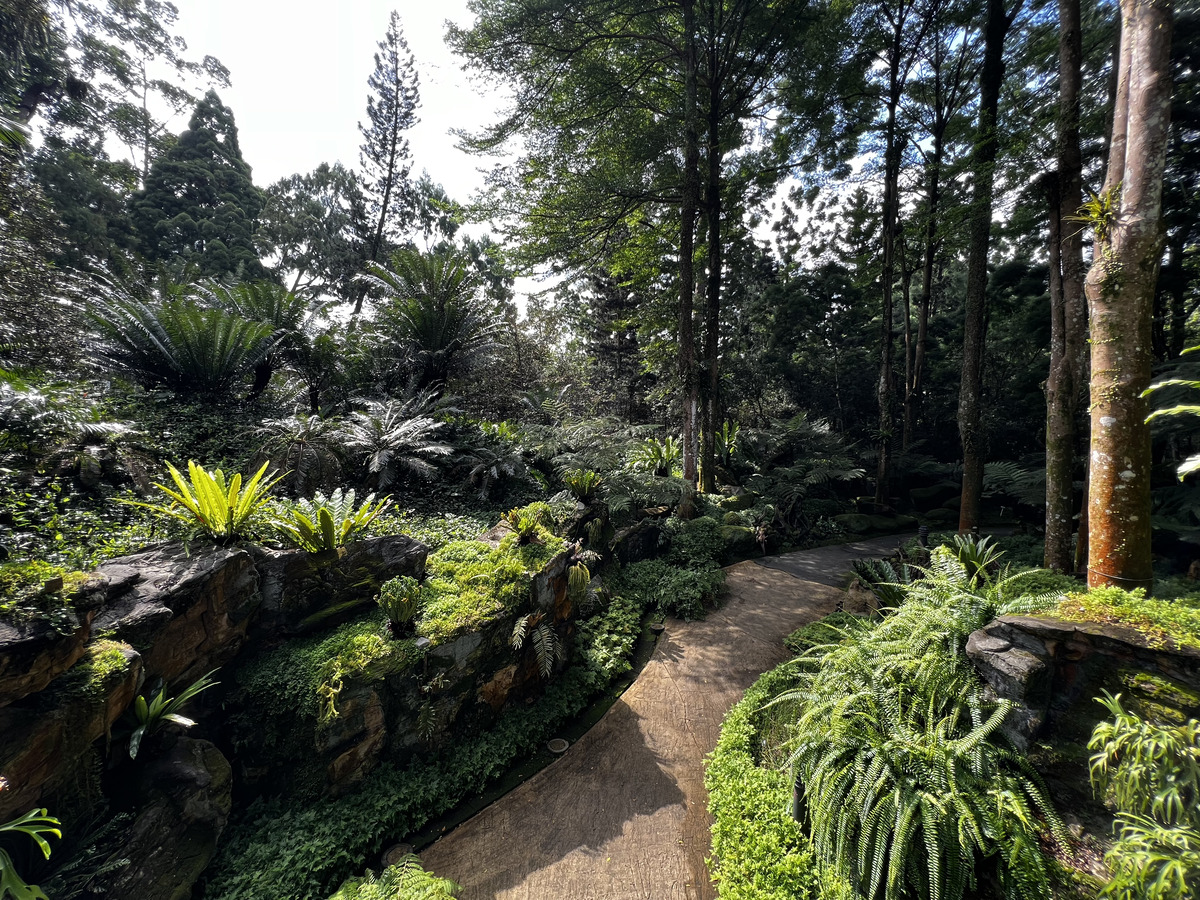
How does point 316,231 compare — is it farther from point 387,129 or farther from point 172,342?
point 172,342

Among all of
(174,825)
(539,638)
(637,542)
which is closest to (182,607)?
(174,825)

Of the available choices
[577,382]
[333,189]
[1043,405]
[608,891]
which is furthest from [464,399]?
[333,189]

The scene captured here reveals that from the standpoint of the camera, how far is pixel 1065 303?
4918mm

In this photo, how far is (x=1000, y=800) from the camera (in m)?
2.24

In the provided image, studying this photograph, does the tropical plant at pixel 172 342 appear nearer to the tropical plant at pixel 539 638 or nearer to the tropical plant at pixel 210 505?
the tropical plant at pixel 210 505

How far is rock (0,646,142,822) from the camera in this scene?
2314 mm

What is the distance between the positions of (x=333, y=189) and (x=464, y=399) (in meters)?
17.7

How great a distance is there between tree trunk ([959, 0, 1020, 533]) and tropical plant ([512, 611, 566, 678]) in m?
7.48

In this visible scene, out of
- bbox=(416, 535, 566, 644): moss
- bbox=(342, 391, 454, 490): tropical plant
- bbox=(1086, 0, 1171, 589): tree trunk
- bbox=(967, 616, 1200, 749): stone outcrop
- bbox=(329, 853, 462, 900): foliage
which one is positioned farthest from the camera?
bbox=(342, 391, 454, 490): tropical plant

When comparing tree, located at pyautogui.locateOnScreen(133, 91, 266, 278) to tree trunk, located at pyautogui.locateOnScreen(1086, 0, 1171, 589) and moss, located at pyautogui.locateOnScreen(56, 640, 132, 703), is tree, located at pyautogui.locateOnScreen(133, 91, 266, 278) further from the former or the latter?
tree trunk, located at pyautogui.locateOnScreen(1086, 0, 1171, 589)

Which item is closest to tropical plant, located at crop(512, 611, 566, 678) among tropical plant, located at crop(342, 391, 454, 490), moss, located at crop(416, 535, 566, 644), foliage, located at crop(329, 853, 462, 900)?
moss, located at crop(416, 535, 566, 644)

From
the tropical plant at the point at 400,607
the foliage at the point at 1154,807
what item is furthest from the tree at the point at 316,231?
the foliage at the point at 1154,807

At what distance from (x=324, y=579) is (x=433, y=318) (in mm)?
6786

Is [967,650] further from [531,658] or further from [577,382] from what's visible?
[577,382]
